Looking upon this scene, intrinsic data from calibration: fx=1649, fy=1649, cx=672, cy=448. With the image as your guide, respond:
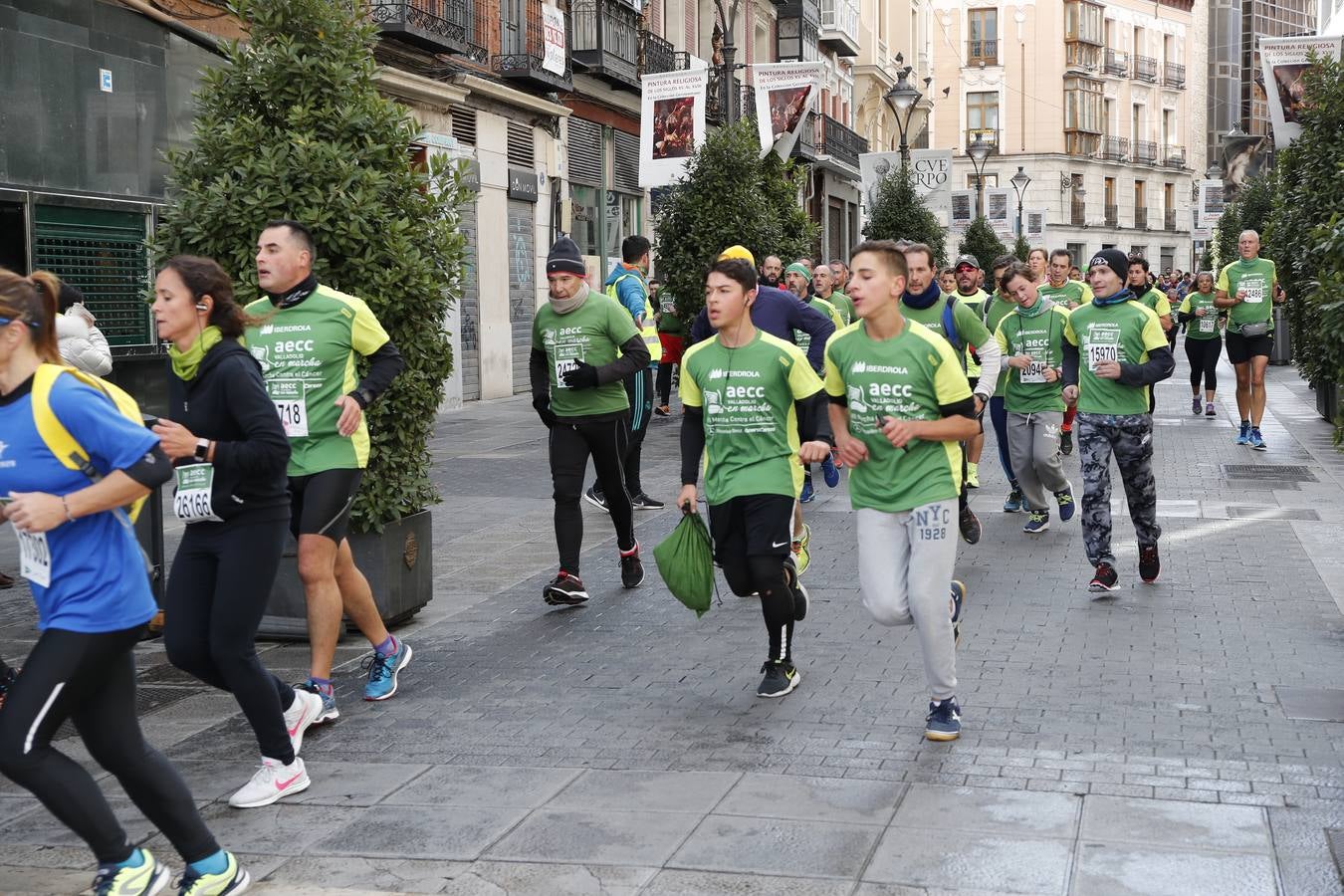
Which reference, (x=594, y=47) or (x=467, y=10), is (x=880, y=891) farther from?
(x=594, y=47)

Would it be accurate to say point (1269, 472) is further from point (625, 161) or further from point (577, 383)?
point (625, 161)

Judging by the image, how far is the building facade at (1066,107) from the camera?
3051 inches

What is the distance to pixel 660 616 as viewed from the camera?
8266 mm

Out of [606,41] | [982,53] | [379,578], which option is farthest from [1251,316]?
[982,53]

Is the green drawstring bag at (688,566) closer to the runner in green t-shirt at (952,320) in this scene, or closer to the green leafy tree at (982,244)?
the runner in green t-shirt at (952,320)

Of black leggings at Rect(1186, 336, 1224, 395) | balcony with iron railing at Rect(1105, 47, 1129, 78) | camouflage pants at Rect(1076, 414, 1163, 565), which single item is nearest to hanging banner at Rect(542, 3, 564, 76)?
black leggings at Rect(1186, 336, 1224, 395)

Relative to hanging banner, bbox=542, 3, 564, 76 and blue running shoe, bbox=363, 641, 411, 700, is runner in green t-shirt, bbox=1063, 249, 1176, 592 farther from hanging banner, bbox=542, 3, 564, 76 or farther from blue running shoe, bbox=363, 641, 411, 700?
hanging banner, bbox=542, 3, 564, 76

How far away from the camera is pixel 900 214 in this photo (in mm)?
32312

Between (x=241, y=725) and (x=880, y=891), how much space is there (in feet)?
9.60

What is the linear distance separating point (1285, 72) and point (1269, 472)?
7.66m

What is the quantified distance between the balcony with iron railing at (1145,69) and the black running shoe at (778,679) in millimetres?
80557

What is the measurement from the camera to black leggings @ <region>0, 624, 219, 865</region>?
393cm

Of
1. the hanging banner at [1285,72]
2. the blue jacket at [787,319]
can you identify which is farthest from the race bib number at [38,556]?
the hanging banner at [1285,72]

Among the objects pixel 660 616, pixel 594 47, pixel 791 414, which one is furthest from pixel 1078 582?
pixel 594 47
